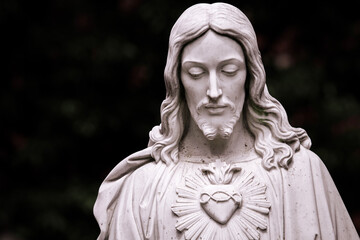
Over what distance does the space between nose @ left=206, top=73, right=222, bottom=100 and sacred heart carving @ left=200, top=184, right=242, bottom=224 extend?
2.18ft

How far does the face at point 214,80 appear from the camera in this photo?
10.9 meters

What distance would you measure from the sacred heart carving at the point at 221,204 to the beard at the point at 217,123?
43cm

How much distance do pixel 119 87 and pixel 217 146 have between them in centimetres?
734

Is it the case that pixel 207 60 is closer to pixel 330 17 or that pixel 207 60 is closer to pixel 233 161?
pixel 233 161

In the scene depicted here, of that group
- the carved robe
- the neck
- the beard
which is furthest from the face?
the carved robe

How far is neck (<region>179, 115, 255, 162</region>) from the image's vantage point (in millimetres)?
11228

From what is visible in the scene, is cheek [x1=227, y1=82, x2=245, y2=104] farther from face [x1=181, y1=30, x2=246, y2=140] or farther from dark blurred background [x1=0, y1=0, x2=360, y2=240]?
dark blurred background [x1=0, y1=0, x2=360, y2=240]

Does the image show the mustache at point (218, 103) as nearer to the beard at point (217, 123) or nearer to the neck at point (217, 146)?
the beard at point (217, 123)

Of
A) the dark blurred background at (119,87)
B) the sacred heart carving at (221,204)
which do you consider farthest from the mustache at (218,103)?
the dark blurred background at (119,87)

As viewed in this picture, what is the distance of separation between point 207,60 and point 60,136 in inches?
297

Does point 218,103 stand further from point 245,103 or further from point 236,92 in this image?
point 245,103

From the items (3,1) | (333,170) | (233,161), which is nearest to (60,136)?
(3,1)

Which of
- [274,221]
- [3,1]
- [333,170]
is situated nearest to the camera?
[274,221]

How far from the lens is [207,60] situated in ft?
35.9
